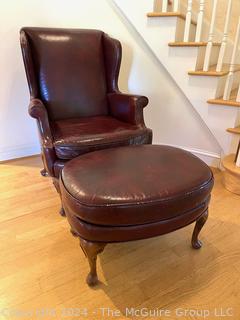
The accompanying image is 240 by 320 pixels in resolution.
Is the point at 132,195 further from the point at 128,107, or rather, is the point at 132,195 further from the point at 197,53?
the point at 197,53

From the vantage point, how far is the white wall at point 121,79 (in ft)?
6.30

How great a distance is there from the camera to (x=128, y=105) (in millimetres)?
1663

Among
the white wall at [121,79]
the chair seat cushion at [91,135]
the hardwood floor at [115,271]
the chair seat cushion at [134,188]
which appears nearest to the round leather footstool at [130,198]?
the chair seat cushion at [134,188]

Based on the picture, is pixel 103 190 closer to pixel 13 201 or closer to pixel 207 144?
pixel 13 201

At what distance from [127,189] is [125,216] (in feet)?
0.33

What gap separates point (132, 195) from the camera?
0.90m

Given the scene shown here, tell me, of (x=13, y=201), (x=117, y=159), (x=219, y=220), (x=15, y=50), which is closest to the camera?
(x=117, y=159)

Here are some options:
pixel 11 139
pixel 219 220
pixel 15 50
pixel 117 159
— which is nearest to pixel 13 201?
pixel 11 139

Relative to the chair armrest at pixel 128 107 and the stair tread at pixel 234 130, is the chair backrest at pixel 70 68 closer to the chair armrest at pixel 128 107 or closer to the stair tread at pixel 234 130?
the chair armrest at pixel 128 107

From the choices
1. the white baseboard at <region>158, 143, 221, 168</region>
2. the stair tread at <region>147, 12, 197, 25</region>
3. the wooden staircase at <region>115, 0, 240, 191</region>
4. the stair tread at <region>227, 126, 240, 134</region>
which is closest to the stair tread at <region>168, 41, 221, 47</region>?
the wooden staircase at <region>115, 0, 240, 191</region>

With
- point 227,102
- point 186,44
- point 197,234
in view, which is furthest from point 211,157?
point 197,234

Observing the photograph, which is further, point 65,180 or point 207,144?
point 207,144

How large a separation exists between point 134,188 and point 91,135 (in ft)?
1.91

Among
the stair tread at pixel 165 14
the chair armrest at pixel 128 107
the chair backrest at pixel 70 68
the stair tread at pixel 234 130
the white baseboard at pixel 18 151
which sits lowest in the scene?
the white baseboard at pixel 18 151
